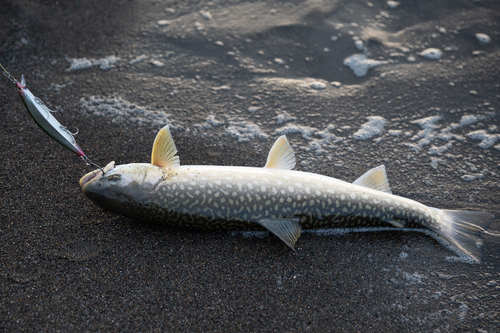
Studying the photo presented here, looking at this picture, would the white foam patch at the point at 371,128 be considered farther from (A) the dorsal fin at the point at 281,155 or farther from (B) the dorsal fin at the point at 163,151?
(B) the dorsal fin at the point at 163,151

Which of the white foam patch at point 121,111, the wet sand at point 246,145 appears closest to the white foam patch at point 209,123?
the wet sand at point 246,145

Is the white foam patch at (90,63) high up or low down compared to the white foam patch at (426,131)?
up

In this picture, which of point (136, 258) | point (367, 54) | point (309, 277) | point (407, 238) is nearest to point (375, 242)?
point (407, 238)

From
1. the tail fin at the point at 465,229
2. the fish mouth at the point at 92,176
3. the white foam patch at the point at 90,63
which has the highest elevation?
the white foam patch at the point at 90,63

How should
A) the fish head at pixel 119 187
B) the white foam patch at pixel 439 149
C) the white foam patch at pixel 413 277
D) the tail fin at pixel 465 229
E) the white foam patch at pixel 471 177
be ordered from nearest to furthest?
the fish head at pixel 119 187 → the white foam patch at pixel 413 277 → the tail fin at pixel 465 229 → the white foam patch at pixel 471 177 → the white foam patch at pixel 439 149

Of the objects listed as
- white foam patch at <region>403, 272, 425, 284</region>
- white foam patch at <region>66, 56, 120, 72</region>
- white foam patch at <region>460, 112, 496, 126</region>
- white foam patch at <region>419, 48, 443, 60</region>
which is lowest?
white foam patch at <region>403, 272, 425, 284</region>

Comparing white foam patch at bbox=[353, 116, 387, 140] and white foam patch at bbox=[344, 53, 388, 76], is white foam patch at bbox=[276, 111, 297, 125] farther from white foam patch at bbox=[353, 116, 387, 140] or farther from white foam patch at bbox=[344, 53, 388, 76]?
white foam patch at bbox=[344, 53, 388, 76]

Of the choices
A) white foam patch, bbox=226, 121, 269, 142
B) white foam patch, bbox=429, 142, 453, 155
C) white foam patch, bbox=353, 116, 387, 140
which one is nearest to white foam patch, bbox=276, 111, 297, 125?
white foam patch, bbox=226, 121, 269, 142
